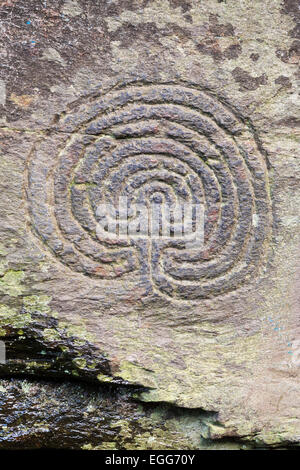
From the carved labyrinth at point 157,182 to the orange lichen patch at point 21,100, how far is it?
5.5 inches

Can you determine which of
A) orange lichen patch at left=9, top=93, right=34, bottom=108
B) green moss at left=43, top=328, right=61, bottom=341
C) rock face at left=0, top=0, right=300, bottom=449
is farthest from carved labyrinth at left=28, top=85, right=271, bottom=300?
green moss at left=43, top=328, right=61, bottom=341

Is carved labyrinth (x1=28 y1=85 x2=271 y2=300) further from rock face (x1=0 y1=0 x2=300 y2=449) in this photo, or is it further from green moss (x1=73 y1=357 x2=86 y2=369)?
green moss (x1=73 y1=357 x2=86 y2=369)

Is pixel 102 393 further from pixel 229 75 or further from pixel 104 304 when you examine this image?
pixel 229 75

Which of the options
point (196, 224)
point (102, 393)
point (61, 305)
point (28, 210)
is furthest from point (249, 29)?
point (102, 393)

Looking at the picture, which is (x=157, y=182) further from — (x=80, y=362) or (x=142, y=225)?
(x=80, y=362)

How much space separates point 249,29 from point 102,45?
570 millimetres

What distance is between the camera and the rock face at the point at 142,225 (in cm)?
223

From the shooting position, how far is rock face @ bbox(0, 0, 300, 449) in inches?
87.7

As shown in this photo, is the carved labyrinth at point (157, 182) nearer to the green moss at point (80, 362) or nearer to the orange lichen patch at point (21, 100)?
the orange lichen patch at point (21, 100)

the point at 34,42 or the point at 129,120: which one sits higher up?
the point at 34,42

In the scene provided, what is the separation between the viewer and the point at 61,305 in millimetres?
2268

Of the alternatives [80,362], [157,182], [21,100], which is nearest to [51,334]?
[80,362]

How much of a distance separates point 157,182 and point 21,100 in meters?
0.59

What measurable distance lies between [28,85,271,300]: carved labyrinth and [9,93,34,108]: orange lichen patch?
0.46 feet
